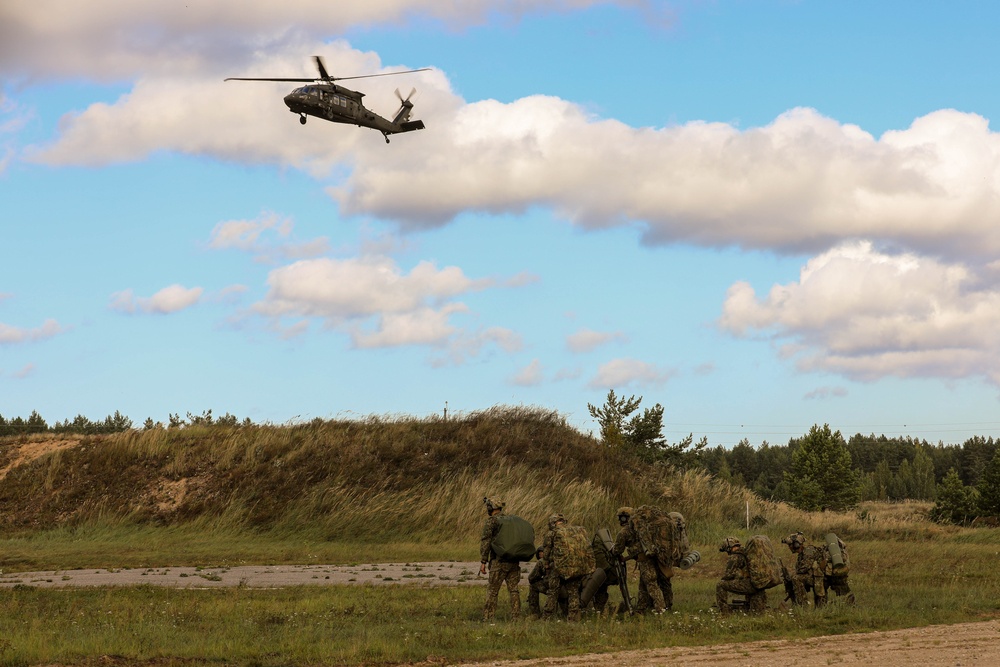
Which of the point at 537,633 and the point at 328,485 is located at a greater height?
the point at 328,485

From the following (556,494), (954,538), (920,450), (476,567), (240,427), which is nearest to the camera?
(476,567)

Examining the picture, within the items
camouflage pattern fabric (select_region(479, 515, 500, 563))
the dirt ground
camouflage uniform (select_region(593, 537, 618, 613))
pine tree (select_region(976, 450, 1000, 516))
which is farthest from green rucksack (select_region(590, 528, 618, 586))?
pine tree (select_region(976, 450, 1000, 516))

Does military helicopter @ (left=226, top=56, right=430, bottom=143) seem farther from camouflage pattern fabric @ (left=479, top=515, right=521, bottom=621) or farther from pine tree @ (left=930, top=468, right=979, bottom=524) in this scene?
pine tree @ (left=930, top=468, right=979, bottom=524)

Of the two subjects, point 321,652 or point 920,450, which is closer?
point 321,652

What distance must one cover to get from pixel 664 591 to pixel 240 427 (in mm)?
28143

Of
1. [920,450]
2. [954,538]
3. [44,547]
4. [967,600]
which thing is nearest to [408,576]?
[967,600]

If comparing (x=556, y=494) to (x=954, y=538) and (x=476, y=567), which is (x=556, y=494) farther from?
(x=954, y=538)

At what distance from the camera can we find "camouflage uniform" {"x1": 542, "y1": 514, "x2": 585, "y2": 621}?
17.6 m

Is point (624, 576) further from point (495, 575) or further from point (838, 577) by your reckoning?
point (838, 577)

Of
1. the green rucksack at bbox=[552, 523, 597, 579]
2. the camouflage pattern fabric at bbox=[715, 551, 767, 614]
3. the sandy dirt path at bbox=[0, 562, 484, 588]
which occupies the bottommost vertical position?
the sandy dirt path at bbox=[0, 562, 484, 588]

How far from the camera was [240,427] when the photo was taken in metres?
42.8

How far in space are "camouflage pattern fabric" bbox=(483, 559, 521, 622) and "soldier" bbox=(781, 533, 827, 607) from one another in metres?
4.79

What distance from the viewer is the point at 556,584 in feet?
57.9

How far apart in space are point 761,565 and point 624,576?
7.88ft
